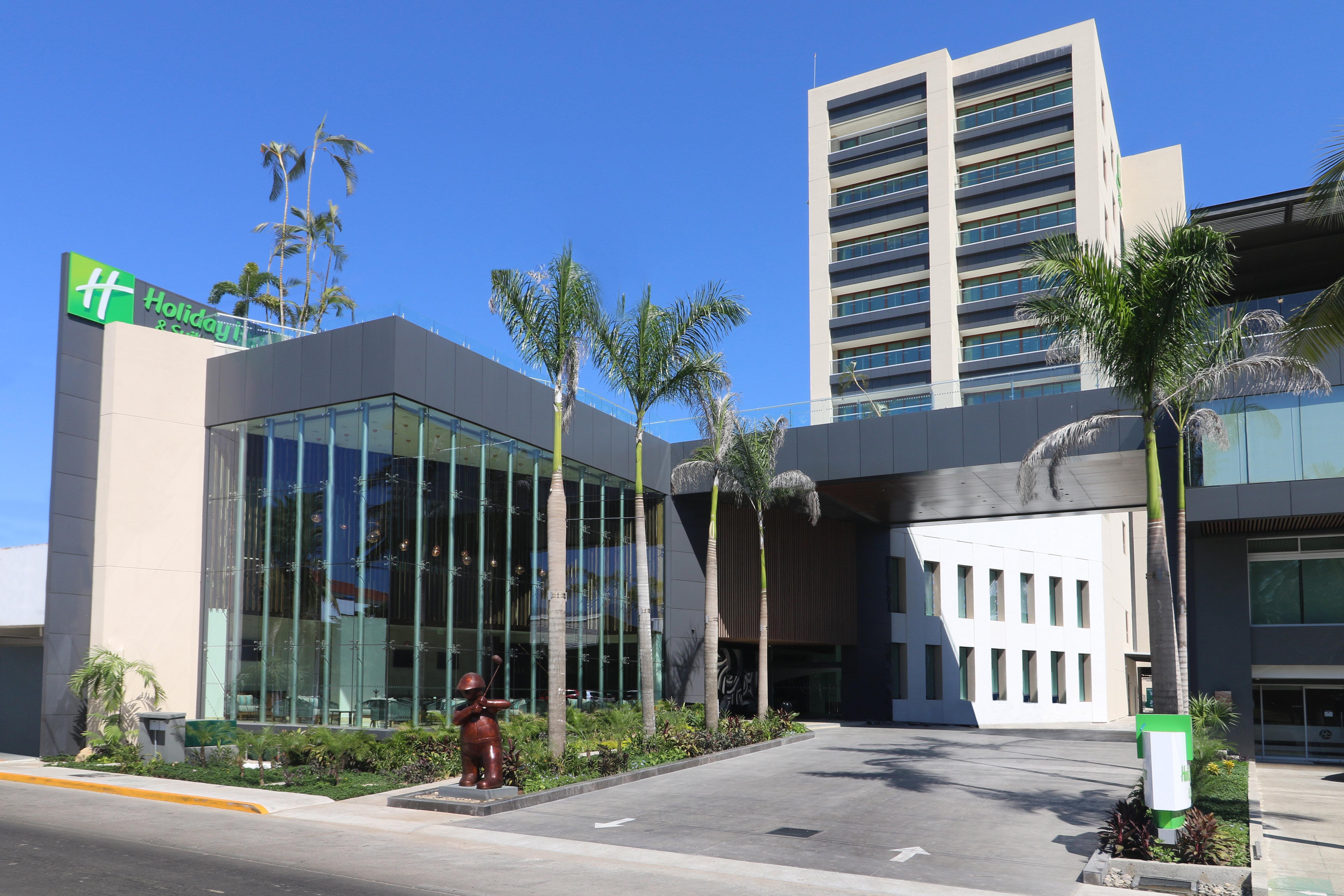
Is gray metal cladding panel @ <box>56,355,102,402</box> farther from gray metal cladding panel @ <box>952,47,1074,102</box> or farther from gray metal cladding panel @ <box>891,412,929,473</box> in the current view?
gray metal cladding panel @ <box>952,47,1074,102</box>

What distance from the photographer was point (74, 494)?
24.0 m

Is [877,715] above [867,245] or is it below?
below

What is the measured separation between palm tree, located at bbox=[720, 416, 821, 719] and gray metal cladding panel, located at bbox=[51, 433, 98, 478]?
15572 mm

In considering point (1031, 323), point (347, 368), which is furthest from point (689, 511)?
point (1031, 323)

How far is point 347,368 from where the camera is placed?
23844mm

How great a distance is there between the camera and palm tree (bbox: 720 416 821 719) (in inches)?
1145

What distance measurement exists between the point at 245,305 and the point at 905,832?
36615 mm

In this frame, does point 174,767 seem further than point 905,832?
Yes

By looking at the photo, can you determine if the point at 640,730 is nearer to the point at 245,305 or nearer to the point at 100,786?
the point at 100,786

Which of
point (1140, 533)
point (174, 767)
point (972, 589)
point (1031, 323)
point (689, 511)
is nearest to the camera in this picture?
point (174, 767)

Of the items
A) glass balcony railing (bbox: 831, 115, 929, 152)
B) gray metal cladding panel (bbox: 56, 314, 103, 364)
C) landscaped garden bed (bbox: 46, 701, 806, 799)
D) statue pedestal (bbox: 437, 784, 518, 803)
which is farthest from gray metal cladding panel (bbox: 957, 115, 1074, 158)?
statue pedestal (bbox: 437, 784, 518, 803)

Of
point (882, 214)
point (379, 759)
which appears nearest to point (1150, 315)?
point (379, 759)

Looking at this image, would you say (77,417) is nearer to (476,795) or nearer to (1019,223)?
(476,795)

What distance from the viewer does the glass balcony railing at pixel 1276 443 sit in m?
24.8
